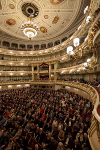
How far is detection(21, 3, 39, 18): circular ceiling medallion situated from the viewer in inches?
468

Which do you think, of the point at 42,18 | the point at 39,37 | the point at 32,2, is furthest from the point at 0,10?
the point at 39,37

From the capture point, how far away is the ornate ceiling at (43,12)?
11156mm

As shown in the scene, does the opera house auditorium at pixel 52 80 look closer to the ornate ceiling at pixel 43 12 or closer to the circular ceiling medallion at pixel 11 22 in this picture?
the ornate ceiling at pixel 43 12

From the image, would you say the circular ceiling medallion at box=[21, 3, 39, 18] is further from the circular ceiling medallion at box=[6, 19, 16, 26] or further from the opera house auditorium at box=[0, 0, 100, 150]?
the circular ceiling medallion at box=[6, 19, 16, 26]

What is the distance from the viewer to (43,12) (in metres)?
12.7

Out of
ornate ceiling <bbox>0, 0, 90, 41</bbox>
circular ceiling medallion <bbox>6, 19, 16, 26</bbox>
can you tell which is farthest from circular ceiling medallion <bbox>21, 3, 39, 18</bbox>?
circular ceiling medallion <bbox>6, 19, 16, 26</bbox>

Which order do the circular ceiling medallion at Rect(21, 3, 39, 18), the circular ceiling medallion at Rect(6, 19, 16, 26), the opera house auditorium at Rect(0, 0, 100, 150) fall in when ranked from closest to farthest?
the opera house auditorium at Rect(0, 0, 100, 150) → the circular ceiling medallion at Rect(21, 3, 39, 18) → the circular ceiling medallion at Rect(6, 19, 16, 26)

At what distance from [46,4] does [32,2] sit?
2.06 metres

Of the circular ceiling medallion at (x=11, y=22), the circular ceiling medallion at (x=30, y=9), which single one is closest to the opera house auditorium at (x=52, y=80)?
the circular ceiling medallion at (x=30, y=9)

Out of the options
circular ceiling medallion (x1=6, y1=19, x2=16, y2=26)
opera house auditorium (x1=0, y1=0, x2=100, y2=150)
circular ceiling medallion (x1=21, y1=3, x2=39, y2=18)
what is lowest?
opera house auditorium (x1=0, y1=0, x2=100, y2=150)

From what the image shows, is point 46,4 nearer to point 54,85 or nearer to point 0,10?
point 0,10

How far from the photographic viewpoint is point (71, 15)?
1309 cm

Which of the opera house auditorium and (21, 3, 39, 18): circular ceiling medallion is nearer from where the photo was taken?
the opera house auditorium

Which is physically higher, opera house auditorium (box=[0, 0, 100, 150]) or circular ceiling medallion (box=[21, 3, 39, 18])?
circular ceiling medallion (box=[21, 3, 39, 18])
